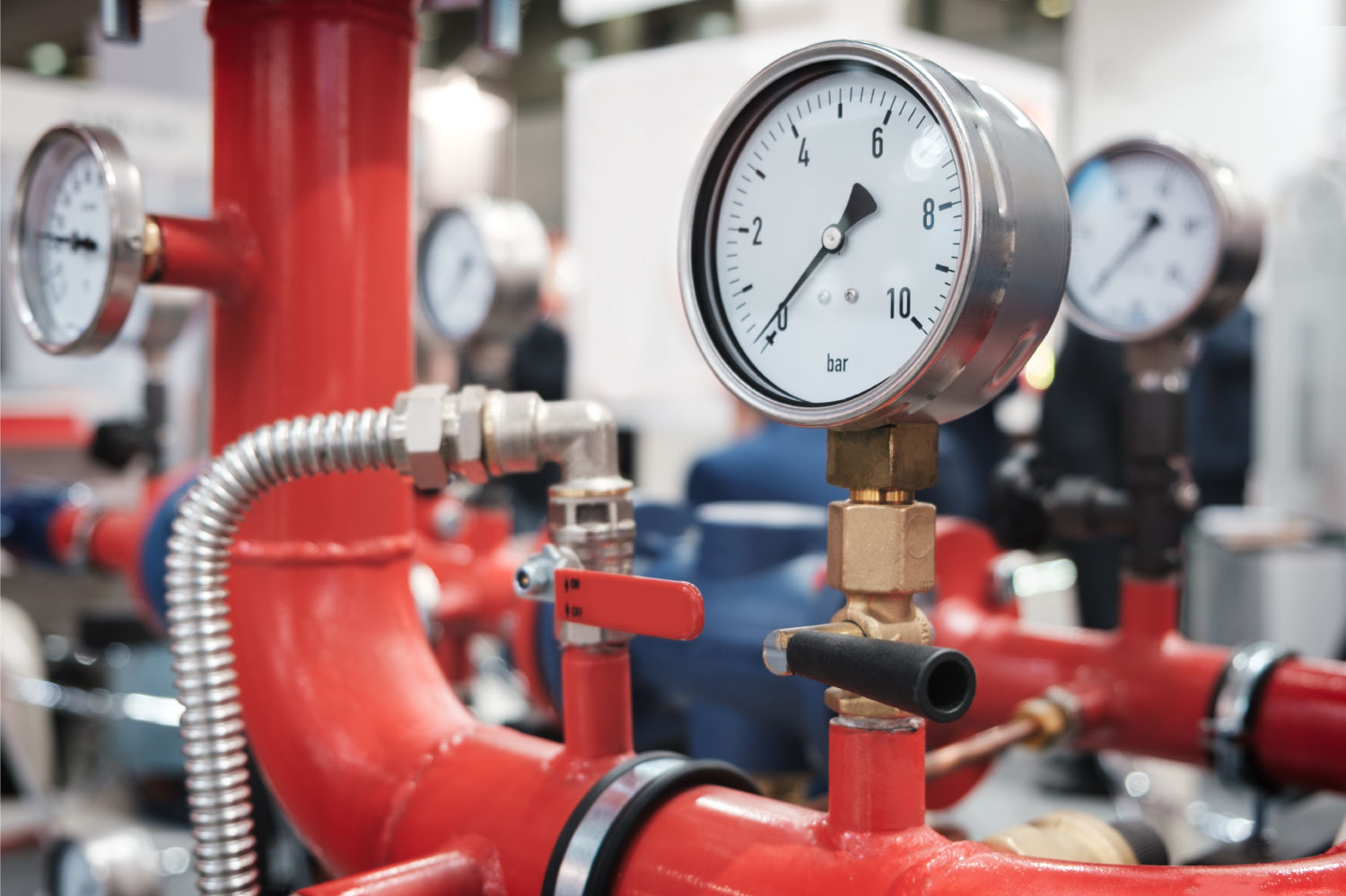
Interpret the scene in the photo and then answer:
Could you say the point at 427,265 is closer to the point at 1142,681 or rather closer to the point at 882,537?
the point at 1142,681

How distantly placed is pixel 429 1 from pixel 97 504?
1.25m

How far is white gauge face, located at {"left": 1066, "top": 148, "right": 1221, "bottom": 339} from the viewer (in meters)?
1.11

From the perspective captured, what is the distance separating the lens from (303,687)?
2.66 ft

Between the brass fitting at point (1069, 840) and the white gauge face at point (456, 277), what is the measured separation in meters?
1.17

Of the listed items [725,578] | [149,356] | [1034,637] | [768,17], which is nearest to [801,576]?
[725,578]

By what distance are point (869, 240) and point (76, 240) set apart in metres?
0.60

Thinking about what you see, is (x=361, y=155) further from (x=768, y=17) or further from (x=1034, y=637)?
(x=768, y=17)

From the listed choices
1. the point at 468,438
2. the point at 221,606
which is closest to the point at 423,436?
the point at 468,438

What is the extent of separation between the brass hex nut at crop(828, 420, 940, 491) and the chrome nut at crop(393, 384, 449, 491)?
0.24m

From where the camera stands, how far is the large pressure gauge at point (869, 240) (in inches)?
20.4

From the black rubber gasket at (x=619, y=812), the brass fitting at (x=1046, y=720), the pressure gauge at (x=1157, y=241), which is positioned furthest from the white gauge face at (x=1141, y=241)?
the black rubber gasket at (x=619, y=812)

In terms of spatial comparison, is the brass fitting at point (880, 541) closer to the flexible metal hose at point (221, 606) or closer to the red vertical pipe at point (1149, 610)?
the flexible metal hose at point (221, 606)

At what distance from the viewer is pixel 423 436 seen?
0.68 m

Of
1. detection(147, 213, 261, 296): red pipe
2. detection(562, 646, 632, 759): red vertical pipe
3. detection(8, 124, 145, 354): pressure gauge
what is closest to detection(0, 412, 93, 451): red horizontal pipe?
detection(8, 124, 145, 354): pressure gauge
